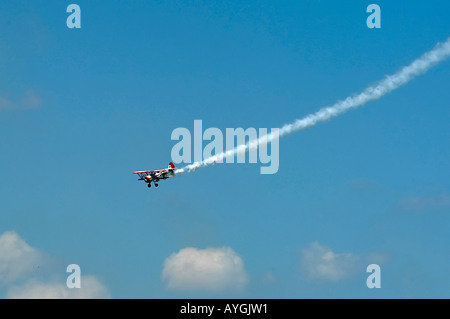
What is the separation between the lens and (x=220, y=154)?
199 meters
